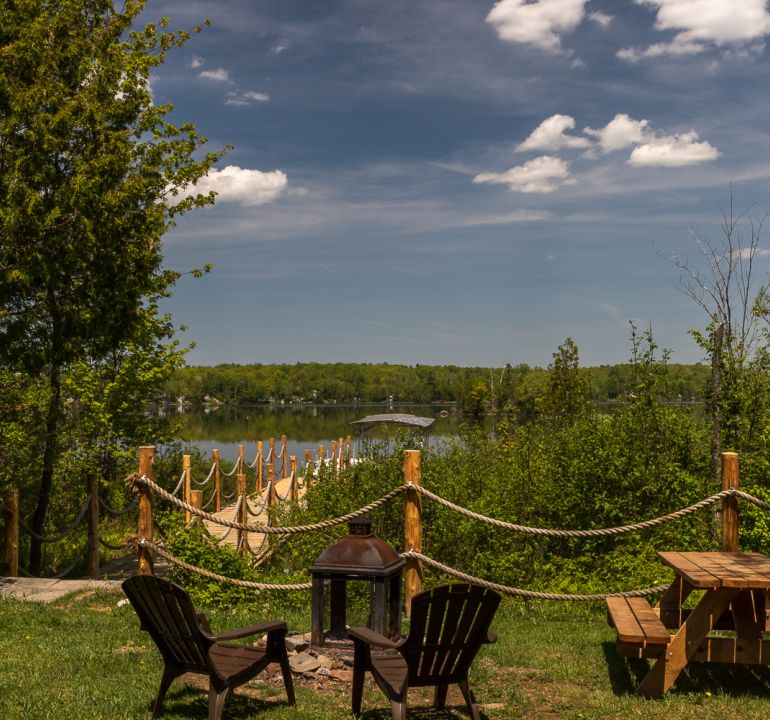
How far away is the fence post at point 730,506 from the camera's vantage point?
22.6ft

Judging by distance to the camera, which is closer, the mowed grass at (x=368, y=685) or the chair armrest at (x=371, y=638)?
the chair armrest at (x=371, y=638)

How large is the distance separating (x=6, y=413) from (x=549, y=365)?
35764 millimetres

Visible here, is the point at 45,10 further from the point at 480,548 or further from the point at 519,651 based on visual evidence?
the point at 519,651

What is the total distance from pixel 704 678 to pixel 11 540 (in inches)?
303

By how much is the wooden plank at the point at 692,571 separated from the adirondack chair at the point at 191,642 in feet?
7.84

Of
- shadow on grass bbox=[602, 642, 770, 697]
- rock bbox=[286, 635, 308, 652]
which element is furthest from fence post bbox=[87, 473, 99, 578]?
shadow on grass bbox=[602, 642, 770, 697]

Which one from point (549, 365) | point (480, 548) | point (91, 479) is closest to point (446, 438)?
point (480, 548)

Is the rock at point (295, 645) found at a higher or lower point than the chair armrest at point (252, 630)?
lower

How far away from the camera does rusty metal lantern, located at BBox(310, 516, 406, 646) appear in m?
5.59

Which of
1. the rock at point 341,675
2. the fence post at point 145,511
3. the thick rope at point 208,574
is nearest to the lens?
the rock at point 341,675

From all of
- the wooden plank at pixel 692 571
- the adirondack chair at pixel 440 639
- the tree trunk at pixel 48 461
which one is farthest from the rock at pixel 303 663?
the tree trunk at pixel 48 461

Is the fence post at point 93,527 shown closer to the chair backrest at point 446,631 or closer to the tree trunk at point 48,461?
the tree trunk at point 48,461

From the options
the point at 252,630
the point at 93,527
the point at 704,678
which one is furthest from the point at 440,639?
the point at 93,527

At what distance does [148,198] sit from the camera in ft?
40.2
